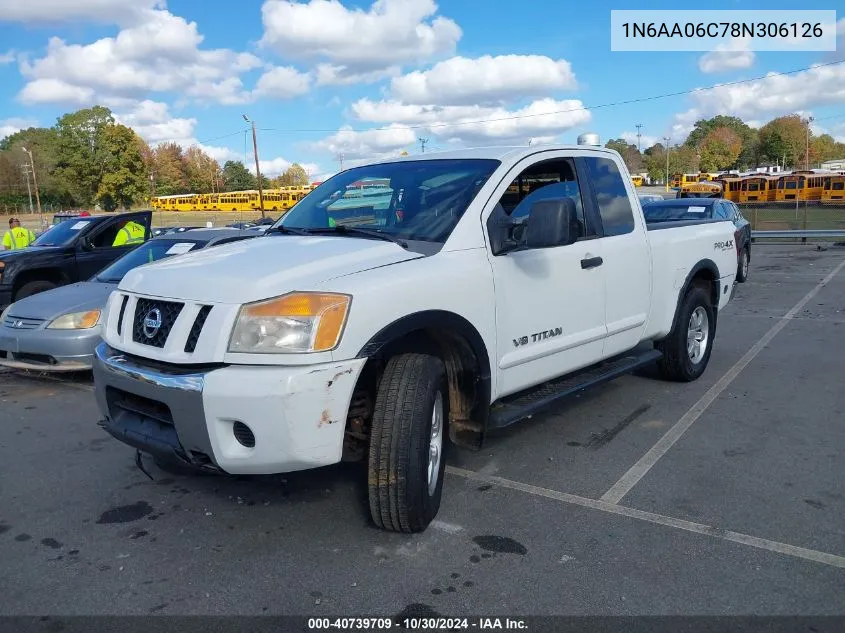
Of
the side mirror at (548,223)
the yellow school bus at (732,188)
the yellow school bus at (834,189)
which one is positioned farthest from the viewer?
the yellow school bus at (732,188)

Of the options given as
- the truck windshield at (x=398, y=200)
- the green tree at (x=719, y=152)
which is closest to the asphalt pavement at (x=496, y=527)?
the truck windshield at (x=398, y=200)

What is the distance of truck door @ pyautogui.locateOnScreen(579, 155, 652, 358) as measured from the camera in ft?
16.1

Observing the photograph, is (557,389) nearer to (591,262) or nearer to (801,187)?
(591,262)

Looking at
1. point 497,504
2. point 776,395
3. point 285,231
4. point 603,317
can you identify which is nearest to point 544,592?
point 497,504

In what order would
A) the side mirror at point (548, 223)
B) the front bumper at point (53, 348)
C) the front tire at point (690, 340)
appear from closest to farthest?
the side mirror at point (548, 223) → the front tire at point (690, 340) → the front bumper at point (53, 348)

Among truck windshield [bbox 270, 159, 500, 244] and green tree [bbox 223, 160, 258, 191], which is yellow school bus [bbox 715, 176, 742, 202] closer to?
truck windshield [bbox 270, 159, 500, 244]

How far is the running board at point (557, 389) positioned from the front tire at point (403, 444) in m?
0.67

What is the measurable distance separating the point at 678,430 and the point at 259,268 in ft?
10.8

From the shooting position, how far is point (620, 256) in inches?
196

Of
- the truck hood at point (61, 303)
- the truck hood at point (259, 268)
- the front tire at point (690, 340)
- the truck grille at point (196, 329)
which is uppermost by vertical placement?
the truck hood at point (259, 268)

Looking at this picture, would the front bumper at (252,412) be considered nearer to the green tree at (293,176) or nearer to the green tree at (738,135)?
the green tree at (738,135)

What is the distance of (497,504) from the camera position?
393 cm

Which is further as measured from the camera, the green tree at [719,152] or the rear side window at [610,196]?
the green tree at [719,152]

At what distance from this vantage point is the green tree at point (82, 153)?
85.3 m
